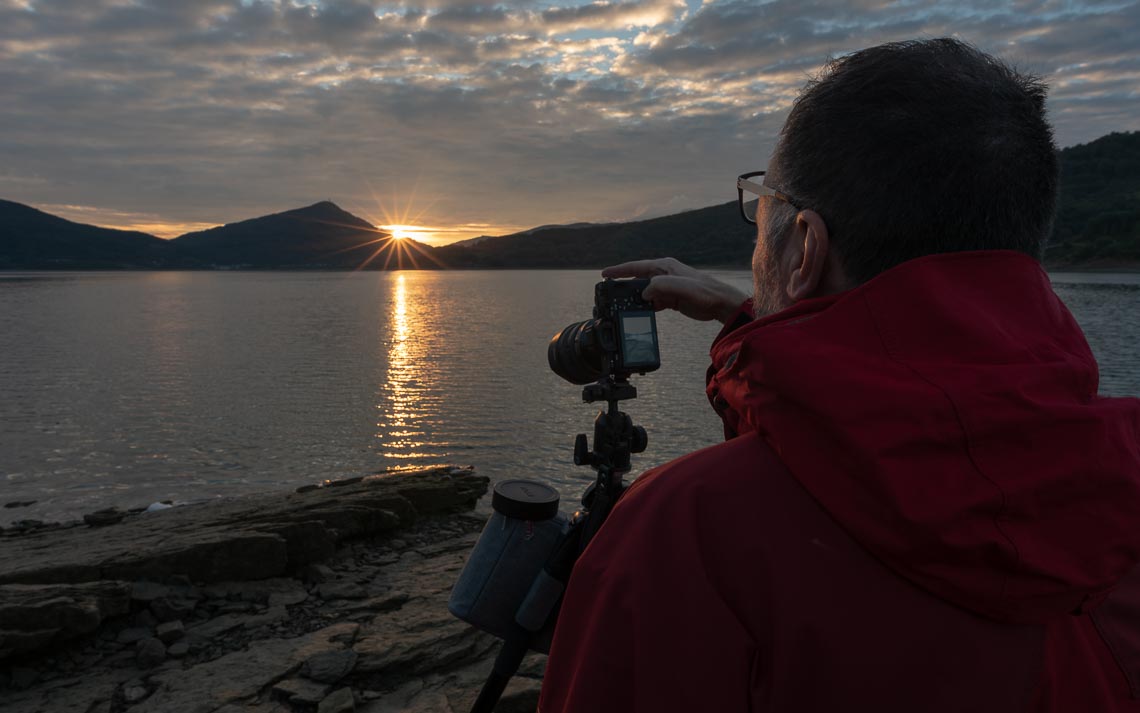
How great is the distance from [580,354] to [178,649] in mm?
4164

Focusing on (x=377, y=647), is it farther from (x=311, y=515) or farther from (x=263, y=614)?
(x=311, y=515)

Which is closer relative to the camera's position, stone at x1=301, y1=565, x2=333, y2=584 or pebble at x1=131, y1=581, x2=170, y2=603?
pebble at x1=131, y1=581, x2=170, y2=603

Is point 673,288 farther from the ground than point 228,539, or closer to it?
farther from the ground

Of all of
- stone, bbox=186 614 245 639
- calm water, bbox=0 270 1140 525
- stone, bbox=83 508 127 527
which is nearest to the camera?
stone, bbox=186 614 245 639

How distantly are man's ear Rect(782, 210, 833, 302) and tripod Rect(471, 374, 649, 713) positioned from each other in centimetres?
122

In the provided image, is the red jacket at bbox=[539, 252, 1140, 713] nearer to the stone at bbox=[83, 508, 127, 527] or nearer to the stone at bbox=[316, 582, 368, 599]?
the stone at bbox=[316, 582, 368, 599]

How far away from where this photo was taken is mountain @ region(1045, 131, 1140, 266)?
105 meters

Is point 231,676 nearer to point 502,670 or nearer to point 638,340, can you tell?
point 502,670

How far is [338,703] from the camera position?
4.47 metres

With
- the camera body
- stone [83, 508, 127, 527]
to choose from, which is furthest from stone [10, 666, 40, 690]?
stone [83, 508, 127, 527]

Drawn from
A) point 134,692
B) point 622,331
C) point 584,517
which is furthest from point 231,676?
point 622,331

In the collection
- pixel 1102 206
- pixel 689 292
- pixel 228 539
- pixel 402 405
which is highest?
pixel 1102 206

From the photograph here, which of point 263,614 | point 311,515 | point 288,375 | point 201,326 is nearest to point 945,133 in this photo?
point 263,614

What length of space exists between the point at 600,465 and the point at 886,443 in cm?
192
